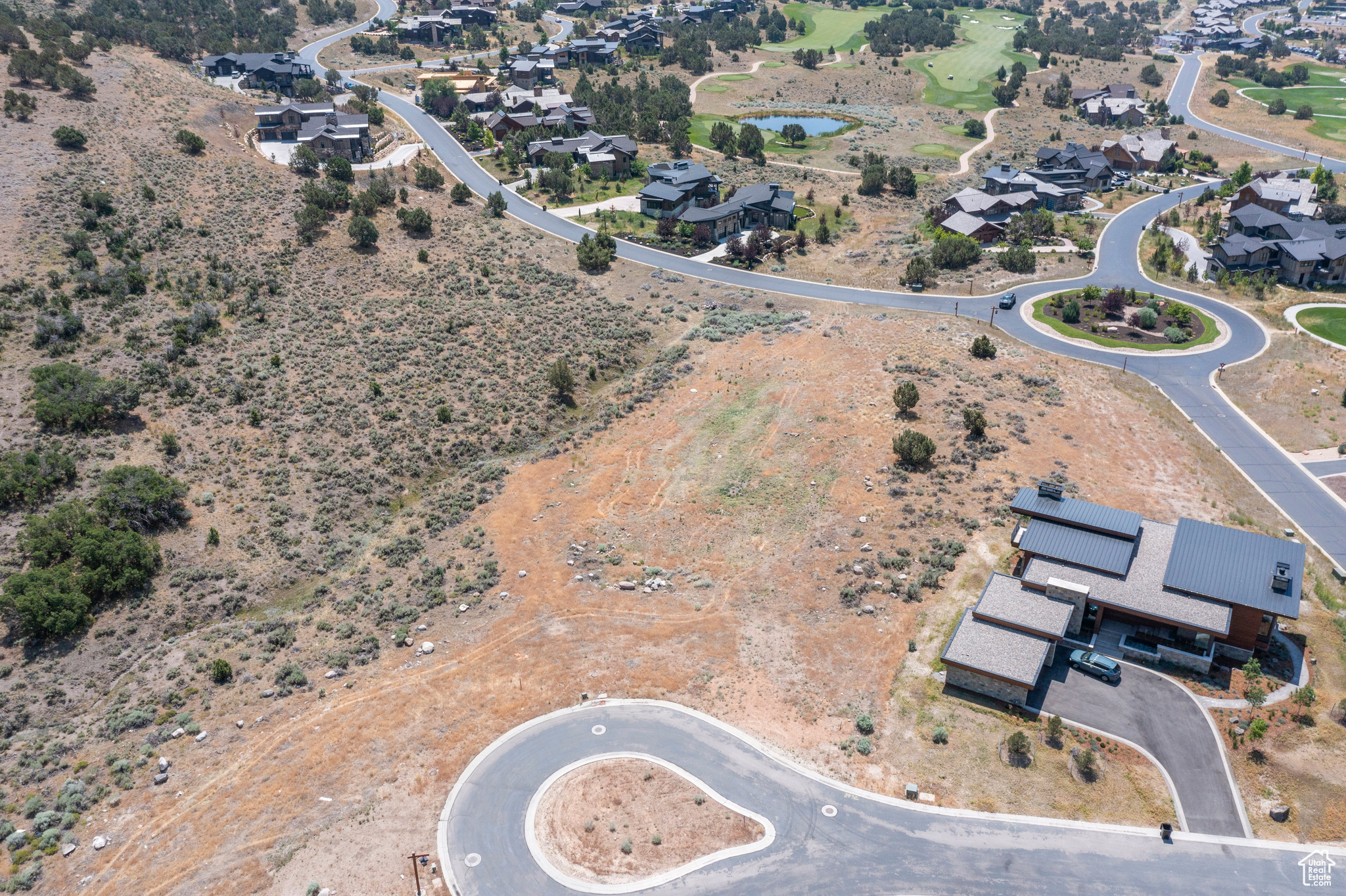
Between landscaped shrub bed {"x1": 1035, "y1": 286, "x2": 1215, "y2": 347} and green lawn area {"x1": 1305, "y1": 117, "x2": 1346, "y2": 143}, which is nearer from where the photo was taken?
landscaped shrub bed {"x1": 1035, "y1": 286, "x2": 1215, "y2": 347}

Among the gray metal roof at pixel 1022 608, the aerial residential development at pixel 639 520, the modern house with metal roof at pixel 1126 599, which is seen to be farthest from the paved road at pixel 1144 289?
the gray metal roof at pixel 1022 608

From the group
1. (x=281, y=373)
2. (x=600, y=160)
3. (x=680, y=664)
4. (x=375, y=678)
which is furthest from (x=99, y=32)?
(x=680, y=664)

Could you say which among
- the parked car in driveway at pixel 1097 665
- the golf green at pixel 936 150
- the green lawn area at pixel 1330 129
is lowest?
the parked car in driveway at pixel 1097 665

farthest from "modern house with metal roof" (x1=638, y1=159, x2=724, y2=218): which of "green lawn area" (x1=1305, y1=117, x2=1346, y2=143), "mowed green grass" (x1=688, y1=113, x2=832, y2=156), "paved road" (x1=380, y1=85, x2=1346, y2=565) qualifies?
"green lawn area" (x1=1305, y1=117, x2=1346, y2=143)

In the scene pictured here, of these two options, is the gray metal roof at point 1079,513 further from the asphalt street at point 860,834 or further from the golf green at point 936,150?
the golf green at point 936,150

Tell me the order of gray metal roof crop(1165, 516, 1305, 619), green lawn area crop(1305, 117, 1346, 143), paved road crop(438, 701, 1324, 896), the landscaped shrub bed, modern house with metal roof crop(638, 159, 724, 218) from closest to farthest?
1. paved road crop(438, 701, 1324, 896)
2. gray metal roof crop(1165, 516, 1305, 619)
3. the landscaped shrub bed
4. modern house with metal roof crop(638, 159, 724, 218)
5. green lawn area crop(1305, 117, 1346, 143)

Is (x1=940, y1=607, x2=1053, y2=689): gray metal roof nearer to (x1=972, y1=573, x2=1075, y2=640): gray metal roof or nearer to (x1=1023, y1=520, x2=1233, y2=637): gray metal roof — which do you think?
(x1=972, y1=573, x2=1075, y2=640): gray metal roof

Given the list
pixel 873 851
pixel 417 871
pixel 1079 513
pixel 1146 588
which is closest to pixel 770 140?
pixel 1079 513
